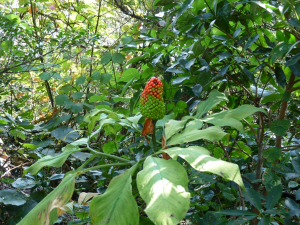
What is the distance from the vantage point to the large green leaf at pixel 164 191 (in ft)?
1.64

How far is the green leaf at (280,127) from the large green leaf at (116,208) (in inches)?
27.3

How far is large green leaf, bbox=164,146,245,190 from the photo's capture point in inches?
21.4

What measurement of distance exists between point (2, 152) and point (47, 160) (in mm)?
1399

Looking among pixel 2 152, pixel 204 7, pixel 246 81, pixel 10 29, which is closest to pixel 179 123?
pixel 246 81

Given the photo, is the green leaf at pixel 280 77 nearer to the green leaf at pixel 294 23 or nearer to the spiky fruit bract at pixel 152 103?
the green leaf at pixel 294 23

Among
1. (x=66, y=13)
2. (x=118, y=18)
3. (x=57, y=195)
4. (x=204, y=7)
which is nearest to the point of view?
(x=57, y=195)

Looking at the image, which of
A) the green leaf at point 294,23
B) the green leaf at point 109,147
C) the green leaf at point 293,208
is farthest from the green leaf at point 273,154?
the green leaf at point 109,147

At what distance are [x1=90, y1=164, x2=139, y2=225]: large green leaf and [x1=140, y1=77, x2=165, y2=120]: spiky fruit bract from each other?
0.31 m

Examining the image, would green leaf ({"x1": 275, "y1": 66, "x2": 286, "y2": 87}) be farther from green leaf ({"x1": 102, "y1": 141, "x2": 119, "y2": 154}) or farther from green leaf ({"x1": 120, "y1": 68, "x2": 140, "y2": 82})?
green leaf ({"x1": 102, "y1": 141, "x2": 119, "y2": 154})

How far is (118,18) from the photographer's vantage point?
144 inches

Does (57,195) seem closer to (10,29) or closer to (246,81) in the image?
(246,81)

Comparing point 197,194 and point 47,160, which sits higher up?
point 47,160

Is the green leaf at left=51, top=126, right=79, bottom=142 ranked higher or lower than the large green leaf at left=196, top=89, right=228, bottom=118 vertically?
lower

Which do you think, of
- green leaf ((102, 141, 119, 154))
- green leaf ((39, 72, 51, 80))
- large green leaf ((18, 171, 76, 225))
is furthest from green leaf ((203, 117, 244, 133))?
green leaf ((39, 72, 51, 80))
